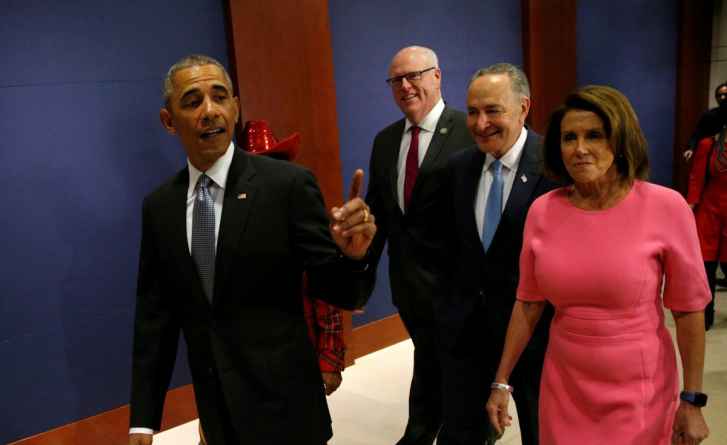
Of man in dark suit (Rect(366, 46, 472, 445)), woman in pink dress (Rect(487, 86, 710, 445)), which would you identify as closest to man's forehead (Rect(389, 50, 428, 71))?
man in dark suit (Rect(366, 46, 472, 445))

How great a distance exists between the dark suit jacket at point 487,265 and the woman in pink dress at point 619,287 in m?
0.43

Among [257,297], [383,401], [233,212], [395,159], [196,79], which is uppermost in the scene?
[196,79]

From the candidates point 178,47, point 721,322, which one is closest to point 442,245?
point 178,47

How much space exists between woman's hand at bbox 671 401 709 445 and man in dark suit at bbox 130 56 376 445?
93 centimetres

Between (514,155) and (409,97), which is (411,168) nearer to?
(409,97)

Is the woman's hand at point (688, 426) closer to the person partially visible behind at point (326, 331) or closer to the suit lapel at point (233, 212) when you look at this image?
the person partially visible behind at point (326, 331)

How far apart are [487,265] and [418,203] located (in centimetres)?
64

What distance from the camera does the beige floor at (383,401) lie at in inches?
133

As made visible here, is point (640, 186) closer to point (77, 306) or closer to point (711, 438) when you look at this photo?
point (711, 438)

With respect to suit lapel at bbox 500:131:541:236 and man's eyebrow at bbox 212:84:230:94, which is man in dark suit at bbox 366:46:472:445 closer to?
suit lapel at bbox 500:131:541:236

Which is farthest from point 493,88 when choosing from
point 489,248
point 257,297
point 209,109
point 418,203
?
point 257,297

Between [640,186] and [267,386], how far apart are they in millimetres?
1125

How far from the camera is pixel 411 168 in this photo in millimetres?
3012

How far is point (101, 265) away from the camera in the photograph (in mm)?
3408
